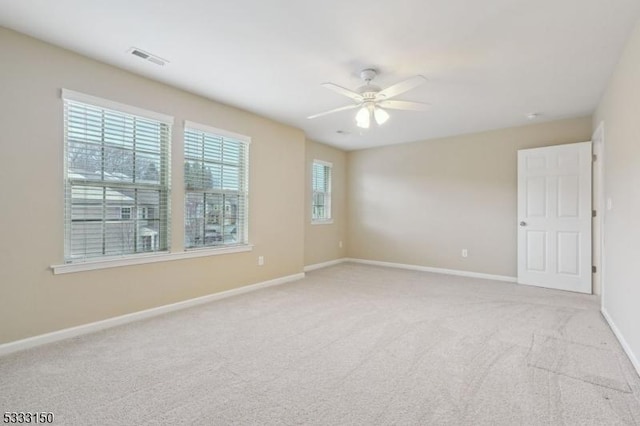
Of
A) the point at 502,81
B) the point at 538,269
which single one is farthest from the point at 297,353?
the point at 538,269

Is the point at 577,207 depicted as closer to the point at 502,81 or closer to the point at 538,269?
the point at 538,269

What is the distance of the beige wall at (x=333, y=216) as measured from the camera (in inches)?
239

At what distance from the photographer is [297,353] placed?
8.17ft

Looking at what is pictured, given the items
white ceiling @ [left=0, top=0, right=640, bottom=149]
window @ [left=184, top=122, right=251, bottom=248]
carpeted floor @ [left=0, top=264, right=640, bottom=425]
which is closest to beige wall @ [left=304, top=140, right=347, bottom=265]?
window @ [left=184, top=122, right=251, bottom=248]

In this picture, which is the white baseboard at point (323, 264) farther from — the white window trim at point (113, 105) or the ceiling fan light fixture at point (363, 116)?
the white window trim at point (113, 105)

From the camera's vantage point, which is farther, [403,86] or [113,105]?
[113,105]

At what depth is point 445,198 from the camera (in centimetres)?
574

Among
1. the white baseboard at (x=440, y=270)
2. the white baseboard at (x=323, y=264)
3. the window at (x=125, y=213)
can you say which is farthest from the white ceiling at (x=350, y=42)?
the white baseboard at (x=323, y=264)

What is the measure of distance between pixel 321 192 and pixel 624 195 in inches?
182

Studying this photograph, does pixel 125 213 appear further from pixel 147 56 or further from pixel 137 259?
pixel 147 56

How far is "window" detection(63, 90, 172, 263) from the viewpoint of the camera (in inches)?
110

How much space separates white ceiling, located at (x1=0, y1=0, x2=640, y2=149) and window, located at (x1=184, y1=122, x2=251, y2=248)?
57cm

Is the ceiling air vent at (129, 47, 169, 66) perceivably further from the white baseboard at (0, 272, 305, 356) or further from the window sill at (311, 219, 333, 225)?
the window sill at (311, 219, 333, 225)

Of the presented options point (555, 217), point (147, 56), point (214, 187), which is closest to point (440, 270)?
point (555, 217)
